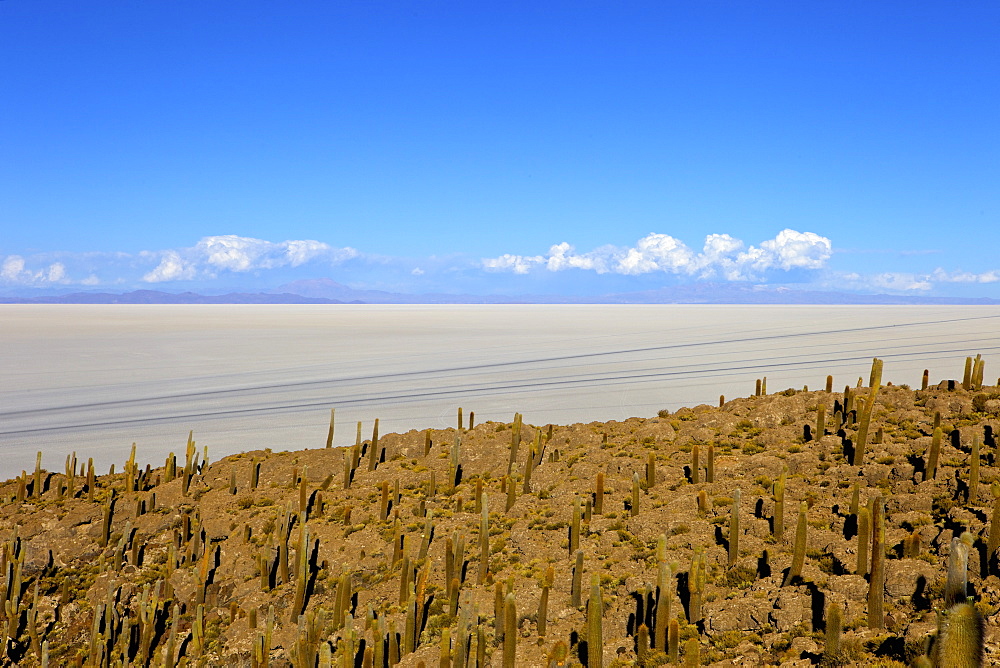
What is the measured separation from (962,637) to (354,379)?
34.0 meters

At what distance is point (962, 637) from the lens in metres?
4.02

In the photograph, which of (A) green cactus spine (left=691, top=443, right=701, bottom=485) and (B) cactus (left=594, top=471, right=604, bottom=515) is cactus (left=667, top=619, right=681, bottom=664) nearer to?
(B) cactus (left=594, top=471, right=604, bottom=515)

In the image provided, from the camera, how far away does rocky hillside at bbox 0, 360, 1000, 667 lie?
7.54m

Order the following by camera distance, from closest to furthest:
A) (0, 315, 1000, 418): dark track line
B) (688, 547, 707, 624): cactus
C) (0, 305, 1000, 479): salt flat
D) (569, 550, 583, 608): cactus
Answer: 1. (688, 547, 707, 624): cactus
2. (569, 550, 583, 608): cactus
3. (0, 305, 1000, 479): salt flat
4. (0, 315, 1000, 418): dark track line

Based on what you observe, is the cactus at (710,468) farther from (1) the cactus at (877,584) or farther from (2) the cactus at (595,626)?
(2) the cactus at (595,626)

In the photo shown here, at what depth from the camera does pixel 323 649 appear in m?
7.30

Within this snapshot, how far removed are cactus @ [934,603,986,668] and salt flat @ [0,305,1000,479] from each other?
18.7 m

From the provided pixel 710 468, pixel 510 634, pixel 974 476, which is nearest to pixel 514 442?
pixel 710 468

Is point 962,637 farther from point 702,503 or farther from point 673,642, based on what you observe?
point 702,503

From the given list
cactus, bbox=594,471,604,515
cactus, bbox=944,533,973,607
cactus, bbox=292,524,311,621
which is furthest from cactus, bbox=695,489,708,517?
cactus, bbox=944,533,973,607

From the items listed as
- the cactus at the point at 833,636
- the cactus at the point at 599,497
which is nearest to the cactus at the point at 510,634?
the cactus at the point at 833,636

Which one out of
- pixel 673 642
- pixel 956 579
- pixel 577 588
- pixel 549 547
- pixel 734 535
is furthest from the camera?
pixel 549 547

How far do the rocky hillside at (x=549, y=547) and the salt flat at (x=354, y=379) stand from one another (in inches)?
295

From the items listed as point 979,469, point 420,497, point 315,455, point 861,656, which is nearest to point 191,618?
Result: point 420,497
